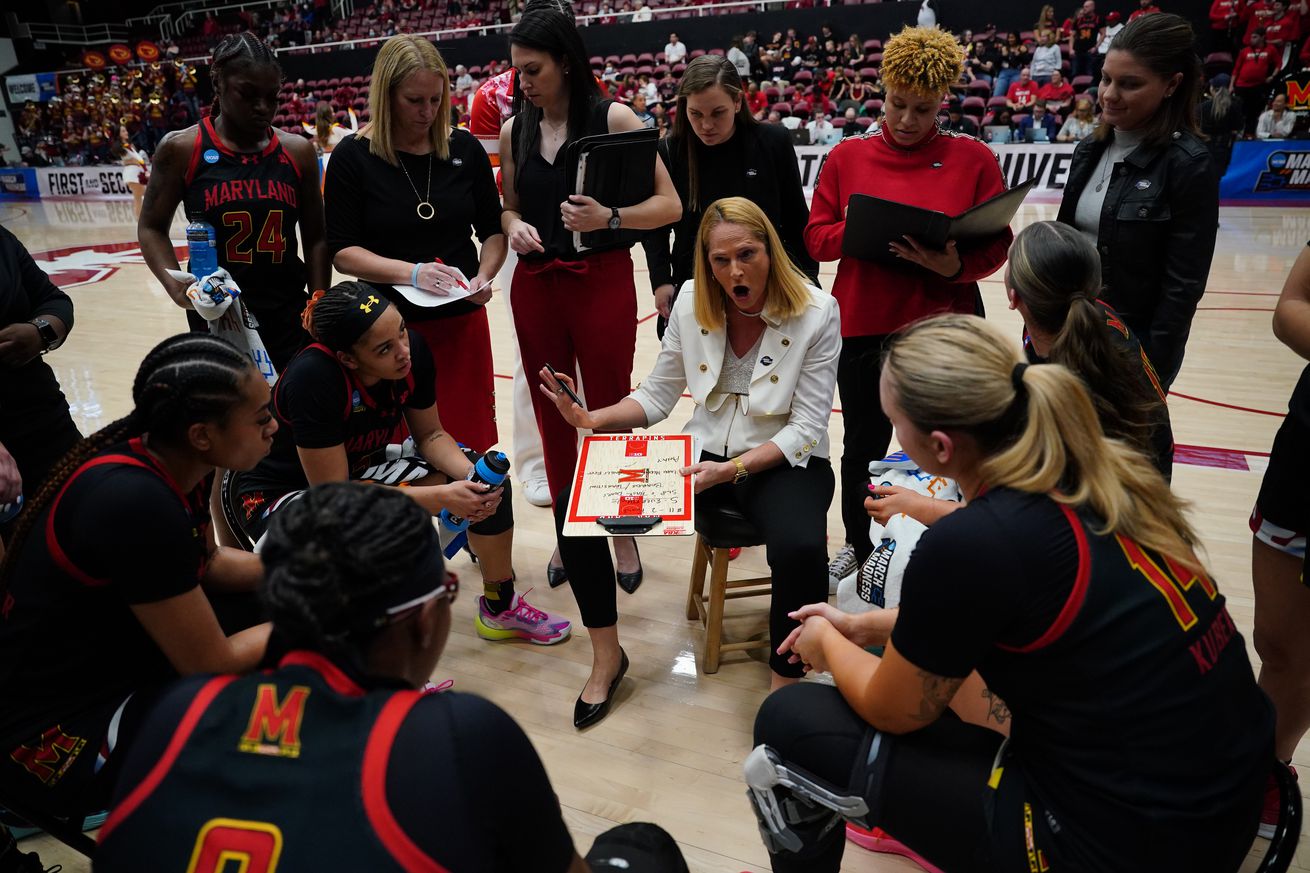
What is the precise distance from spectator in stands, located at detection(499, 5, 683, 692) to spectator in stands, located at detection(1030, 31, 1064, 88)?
11780 millimetres

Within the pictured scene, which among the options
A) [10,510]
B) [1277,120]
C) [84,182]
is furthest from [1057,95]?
[84,182]

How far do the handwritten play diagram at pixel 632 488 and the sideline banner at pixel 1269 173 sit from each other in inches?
428

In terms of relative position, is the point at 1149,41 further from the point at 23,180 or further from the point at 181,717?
the point at 23,180

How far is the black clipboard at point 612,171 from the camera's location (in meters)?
Answer: 2.76

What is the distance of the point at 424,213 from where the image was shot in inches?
113

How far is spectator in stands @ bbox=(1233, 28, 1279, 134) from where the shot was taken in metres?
10.9

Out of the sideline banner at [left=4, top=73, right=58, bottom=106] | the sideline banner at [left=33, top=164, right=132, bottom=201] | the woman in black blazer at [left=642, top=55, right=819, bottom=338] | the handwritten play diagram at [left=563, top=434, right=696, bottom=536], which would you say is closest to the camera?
the handwritten play diagram at [left=563, top=434, right=696, bottom=536]

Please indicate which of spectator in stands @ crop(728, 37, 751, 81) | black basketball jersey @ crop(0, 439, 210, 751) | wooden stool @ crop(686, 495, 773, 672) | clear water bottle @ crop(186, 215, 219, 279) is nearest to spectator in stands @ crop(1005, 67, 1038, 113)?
spectator in stands @ crop(728, 37, 751, 81)

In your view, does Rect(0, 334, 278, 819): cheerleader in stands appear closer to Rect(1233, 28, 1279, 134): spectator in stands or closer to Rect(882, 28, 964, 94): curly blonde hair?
Rect(882, 28, 964, 94): curly blonde hair

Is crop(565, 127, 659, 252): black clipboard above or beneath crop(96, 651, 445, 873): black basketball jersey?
above

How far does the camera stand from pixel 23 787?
1567 mm

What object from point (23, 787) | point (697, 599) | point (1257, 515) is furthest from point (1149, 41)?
point (23, 787)

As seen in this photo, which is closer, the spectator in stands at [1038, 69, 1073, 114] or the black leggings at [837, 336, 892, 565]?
the black leggings at [837, 336, 892, 565]

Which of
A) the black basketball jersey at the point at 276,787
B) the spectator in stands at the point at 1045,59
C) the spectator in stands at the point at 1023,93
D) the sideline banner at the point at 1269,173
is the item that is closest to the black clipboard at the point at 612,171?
the black basketball jersey at the point at 276,787
